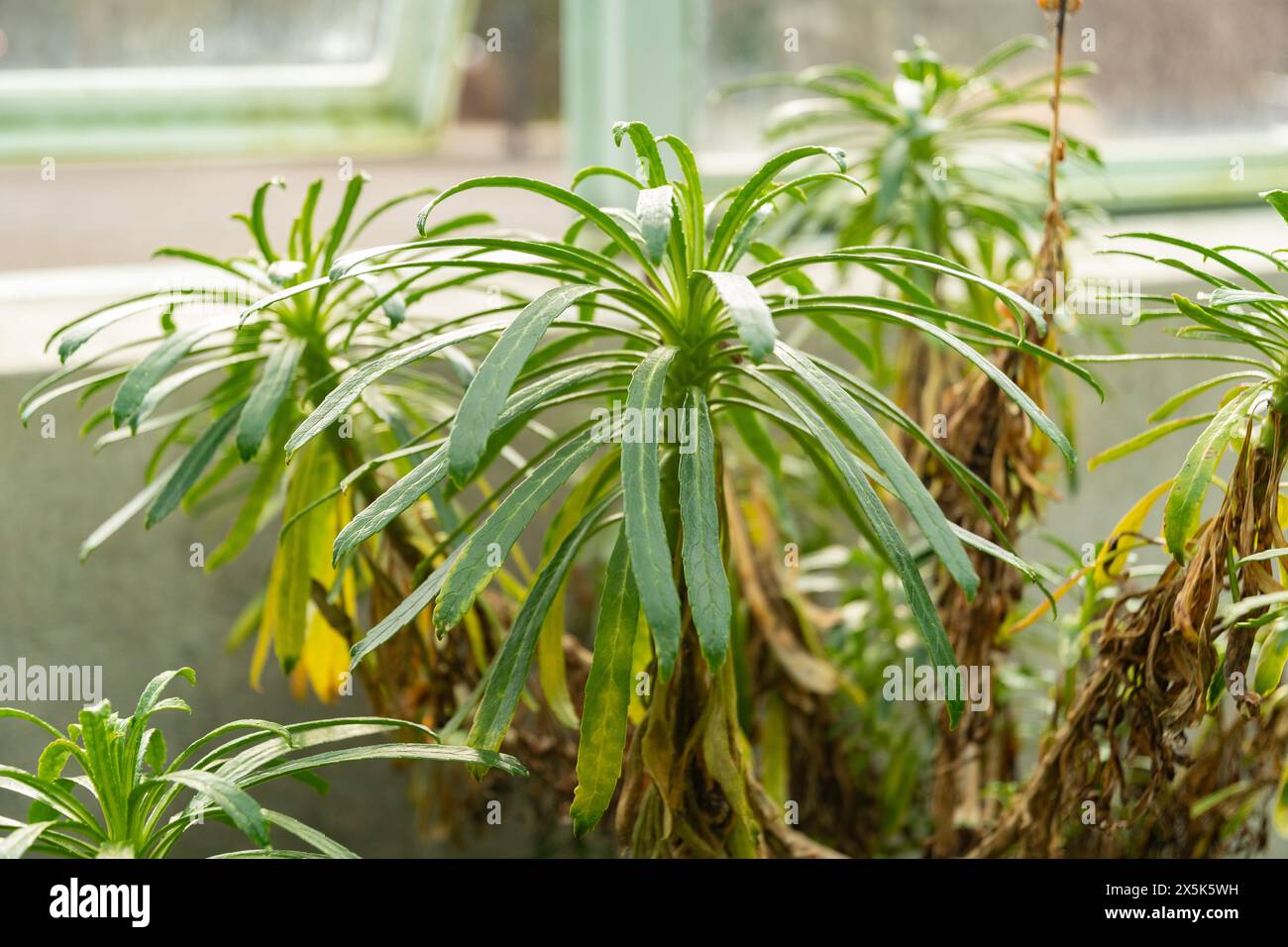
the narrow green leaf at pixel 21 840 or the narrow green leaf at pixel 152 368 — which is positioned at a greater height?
the narrow green leaf at pixel 152 368

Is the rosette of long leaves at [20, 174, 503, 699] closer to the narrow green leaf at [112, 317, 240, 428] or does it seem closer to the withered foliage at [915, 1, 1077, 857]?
the narrow green leaf at [112, 317, 240, 428]

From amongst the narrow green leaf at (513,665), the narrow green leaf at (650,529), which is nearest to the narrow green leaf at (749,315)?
the narrow green leaf at (650,529)

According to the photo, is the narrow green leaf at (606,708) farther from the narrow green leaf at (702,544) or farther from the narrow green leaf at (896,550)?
the narrow green leaf at (896,550)

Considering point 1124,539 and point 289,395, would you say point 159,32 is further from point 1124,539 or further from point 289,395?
point 1124,539

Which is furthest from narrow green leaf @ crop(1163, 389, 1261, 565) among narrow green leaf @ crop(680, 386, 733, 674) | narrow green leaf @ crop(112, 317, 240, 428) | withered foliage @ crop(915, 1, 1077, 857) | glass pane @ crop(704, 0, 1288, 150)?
glass pane @ crop(704, 0, 1288, 150)

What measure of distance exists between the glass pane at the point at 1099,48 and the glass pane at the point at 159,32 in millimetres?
869

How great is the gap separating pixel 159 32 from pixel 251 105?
214 mm

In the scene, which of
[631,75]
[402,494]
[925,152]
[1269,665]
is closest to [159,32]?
[631,75]

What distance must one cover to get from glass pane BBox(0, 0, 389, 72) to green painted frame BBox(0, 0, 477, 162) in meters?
0.02

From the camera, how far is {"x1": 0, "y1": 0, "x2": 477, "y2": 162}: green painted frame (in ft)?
7.79

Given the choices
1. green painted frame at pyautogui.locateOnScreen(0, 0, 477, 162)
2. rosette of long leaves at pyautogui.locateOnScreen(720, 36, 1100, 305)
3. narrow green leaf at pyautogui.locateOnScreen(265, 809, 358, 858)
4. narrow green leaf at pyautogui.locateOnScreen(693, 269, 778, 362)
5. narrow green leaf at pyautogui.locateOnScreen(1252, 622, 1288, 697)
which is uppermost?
green painted frame at pyautogui.locateOnScreen(0, 0, 477, 162)

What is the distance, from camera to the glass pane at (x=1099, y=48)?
8.59ft
